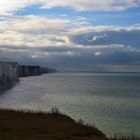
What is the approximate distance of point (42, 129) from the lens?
2434 centimetres

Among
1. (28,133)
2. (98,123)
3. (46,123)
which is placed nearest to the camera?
(28,133)

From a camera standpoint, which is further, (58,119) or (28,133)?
(58,119)

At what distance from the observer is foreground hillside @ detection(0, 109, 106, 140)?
21234 mm

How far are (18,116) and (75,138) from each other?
33.2 feet

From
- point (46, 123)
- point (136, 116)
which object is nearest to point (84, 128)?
point (46, 123)

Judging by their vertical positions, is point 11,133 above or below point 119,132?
above

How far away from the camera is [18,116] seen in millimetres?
30578

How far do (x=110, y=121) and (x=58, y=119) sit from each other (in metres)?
10.00

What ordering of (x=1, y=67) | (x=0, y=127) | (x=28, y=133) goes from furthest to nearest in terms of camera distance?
(x=1, y=67)
(x=0, y=127)
(x=28, y=133)

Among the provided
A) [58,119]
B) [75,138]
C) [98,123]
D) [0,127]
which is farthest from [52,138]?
[98,123]

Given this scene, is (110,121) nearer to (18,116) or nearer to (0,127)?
(18,116)

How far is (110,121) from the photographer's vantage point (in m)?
38.4

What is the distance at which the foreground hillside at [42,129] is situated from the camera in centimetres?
2123

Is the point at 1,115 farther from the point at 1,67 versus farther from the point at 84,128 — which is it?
the point at 1,67
